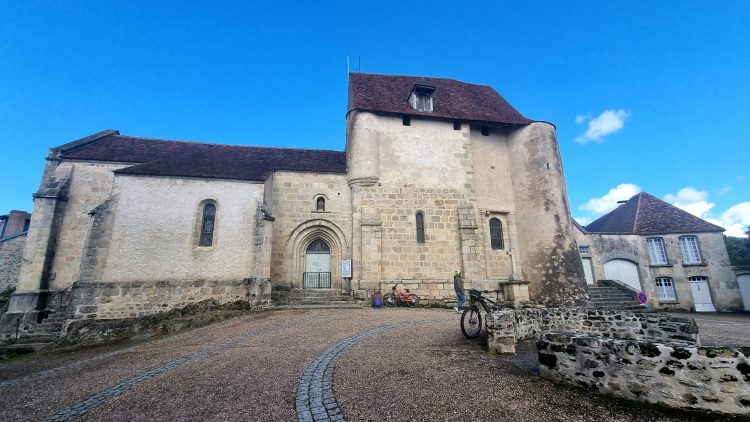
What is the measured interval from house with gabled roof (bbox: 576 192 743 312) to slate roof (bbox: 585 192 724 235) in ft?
0.14

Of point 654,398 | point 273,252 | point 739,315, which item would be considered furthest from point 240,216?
point 739,315

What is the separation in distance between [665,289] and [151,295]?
25.4 meters

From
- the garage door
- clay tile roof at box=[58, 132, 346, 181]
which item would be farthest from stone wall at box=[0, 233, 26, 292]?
the garage door

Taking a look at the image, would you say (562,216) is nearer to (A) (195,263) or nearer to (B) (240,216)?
(B) (240,216)

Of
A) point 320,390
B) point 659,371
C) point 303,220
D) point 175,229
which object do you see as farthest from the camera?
point 303,220

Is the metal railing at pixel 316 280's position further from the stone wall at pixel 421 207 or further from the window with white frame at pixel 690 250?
the window with white frame at pixel 690 250

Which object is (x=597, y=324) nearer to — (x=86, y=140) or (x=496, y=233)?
(x=496, y=233)

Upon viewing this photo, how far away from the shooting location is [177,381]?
4.62 metres

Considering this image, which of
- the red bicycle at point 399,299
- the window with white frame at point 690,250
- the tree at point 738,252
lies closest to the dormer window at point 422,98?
A: the red bicycle at point 399,299

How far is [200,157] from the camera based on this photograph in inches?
581

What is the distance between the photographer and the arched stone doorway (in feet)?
45.8

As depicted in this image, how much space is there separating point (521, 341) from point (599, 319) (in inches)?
72.6

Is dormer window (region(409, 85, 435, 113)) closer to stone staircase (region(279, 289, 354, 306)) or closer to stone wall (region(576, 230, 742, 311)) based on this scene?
stone staircase (region(279, 289, 354, 306))

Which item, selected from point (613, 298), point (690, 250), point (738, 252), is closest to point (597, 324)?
point (613, 298)
